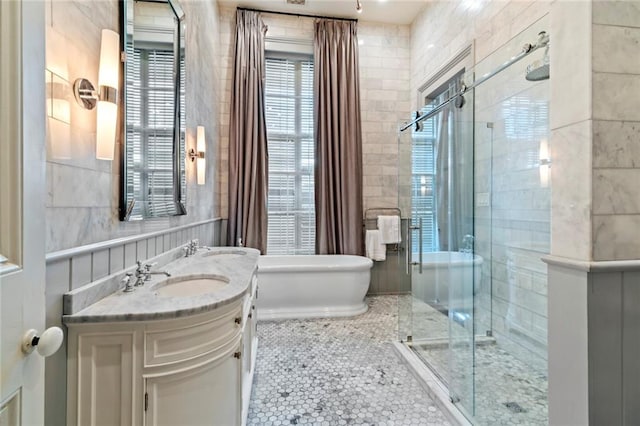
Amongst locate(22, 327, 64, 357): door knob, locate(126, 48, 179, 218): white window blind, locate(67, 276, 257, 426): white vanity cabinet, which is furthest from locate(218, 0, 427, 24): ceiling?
locate(22, 327, 64, 357): door knob

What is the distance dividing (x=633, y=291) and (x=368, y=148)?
11.1 feet

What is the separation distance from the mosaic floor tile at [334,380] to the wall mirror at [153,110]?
1.31 meters

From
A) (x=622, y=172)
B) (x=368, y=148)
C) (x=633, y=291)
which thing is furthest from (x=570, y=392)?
(x=368, y=148)

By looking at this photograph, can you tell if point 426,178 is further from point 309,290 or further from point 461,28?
point 309,290

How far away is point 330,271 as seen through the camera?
322 cm

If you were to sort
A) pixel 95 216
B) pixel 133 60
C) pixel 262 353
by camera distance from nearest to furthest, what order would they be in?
pixel 95 216 → pixel 133 60 → pixel 262 353

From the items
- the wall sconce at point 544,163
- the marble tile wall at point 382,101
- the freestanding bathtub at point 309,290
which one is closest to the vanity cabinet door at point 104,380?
the freestanding bathtub at point 309,290

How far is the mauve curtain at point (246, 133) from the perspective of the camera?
12.3 feet

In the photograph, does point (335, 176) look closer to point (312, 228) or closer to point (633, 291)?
point (312, 228)

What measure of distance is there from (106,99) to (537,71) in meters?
2.46

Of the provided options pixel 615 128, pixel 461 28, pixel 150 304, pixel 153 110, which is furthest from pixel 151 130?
pixel 461 28

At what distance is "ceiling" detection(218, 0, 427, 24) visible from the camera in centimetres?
368

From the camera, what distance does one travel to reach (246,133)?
148 inches

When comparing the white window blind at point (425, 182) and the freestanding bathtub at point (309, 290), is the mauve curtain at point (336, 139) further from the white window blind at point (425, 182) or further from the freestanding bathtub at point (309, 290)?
the white window blind at point (425, 182)
